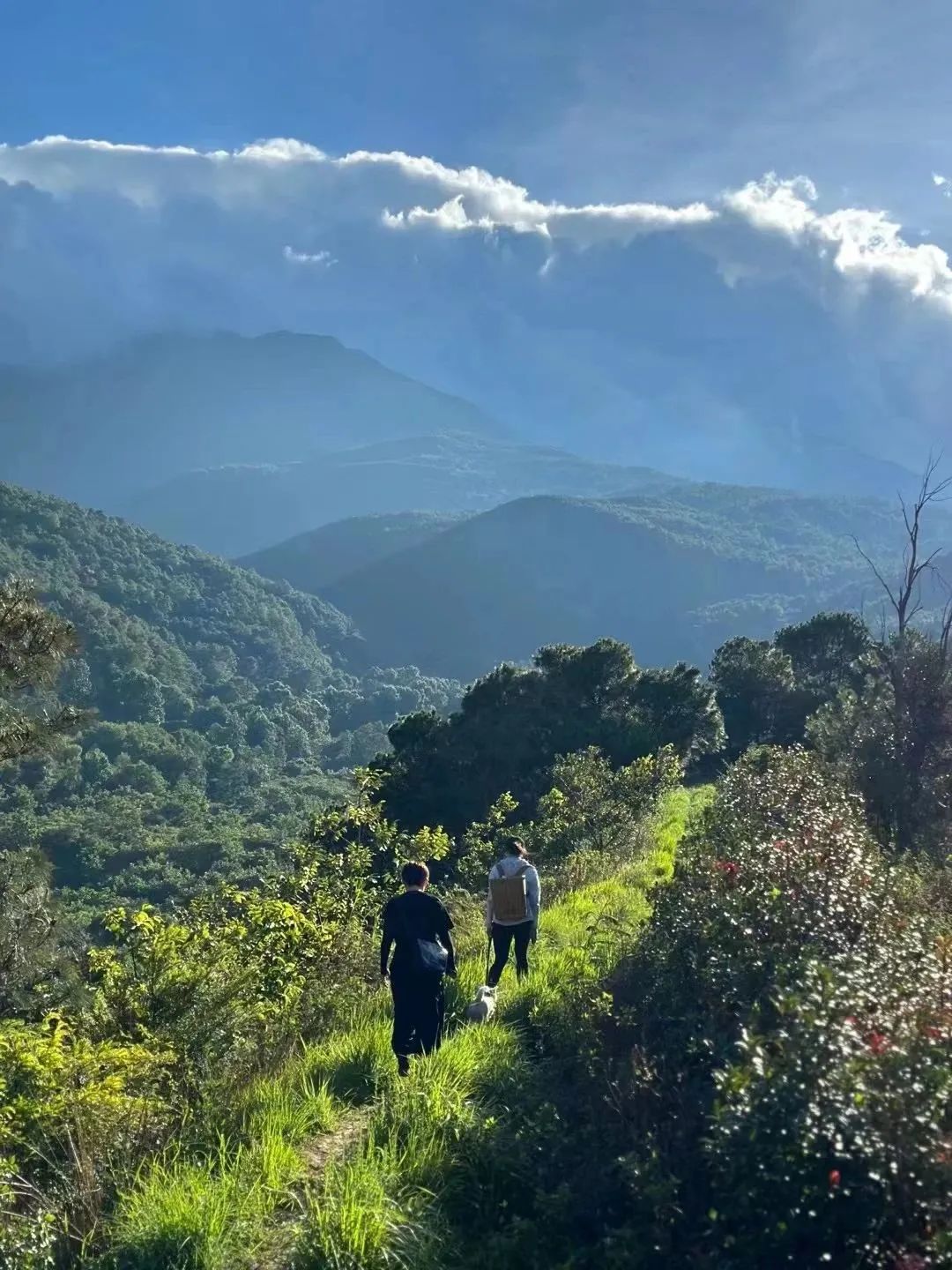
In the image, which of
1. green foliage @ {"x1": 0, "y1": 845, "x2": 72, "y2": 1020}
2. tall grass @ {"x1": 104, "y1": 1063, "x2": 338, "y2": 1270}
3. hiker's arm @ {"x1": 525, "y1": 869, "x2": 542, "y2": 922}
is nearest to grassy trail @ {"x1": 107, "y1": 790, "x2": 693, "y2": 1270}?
tall grass @ {"x1": 104, "y1": 1063, "x2": 338, "y2": 1270}

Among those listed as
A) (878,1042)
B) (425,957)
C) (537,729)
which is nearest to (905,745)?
(425,957)

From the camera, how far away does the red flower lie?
3.15m

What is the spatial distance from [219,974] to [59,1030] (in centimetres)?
101

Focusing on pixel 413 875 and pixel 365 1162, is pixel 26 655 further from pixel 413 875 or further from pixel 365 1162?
pixel 365 1162

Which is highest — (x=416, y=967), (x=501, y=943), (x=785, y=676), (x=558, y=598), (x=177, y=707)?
(x=558, y=598)

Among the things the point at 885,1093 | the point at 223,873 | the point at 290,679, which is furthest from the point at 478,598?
the point at 885,1093

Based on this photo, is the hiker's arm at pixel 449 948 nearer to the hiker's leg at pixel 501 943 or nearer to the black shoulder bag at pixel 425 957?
the black shoulder bag at pixel 425 957

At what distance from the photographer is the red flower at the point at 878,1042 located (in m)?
3.15

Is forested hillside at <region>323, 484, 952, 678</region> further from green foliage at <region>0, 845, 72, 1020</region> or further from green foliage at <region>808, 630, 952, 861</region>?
green foliage at <region>808, 630, 952, 861</region>

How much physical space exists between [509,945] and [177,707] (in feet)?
300

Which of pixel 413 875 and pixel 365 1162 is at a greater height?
pixel 413 875

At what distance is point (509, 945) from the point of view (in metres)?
7.53

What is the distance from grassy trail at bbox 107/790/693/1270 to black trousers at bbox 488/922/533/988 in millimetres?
909

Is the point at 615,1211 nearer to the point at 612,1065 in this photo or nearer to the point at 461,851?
the point at 612,1065
